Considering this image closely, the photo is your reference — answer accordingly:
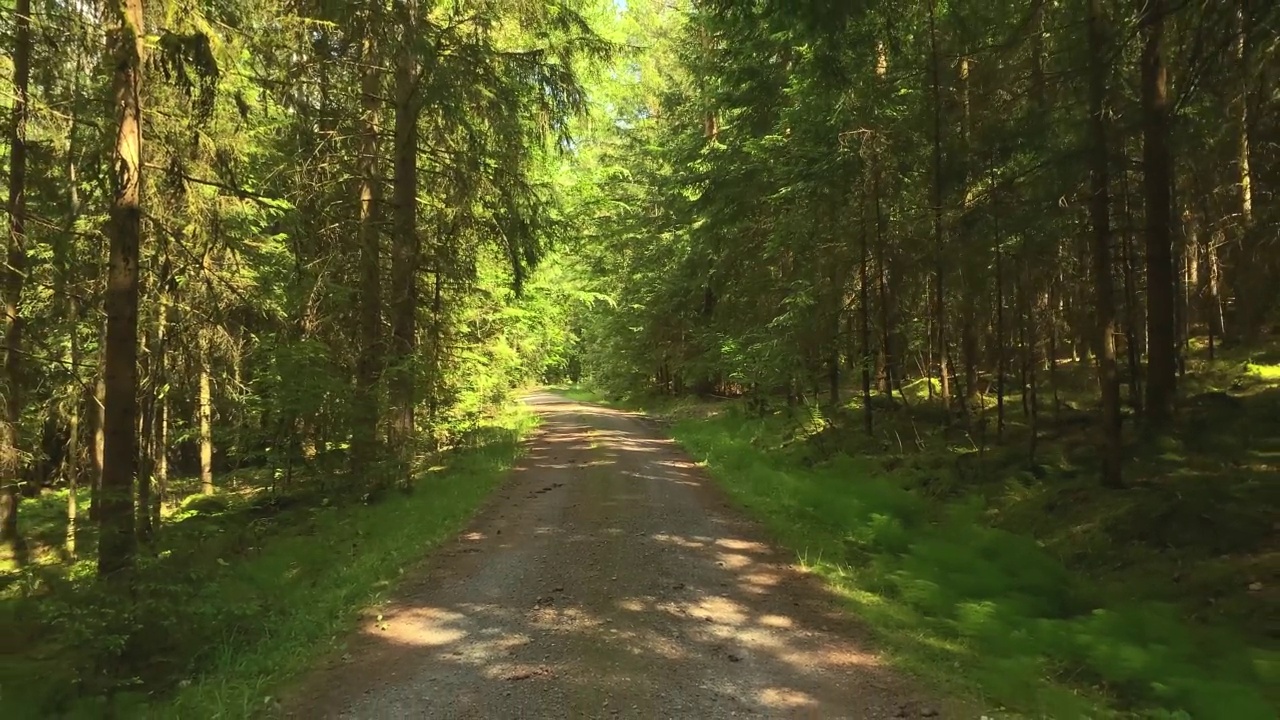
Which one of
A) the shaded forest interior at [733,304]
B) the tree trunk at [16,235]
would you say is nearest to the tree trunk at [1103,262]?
the shaded forest interior at [733,304]

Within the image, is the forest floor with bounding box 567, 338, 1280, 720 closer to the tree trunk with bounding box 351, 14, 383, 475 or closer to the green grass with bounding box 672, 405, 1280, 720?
the green grass with bounding box 672, 405, 1280, 720

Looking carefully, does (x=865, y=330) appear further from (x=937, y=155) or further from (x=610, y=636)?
(x=610, y=636)

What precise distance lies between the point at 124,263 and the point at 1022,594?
881 centimetres

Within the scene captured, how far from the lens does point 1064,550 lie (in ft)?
24.1

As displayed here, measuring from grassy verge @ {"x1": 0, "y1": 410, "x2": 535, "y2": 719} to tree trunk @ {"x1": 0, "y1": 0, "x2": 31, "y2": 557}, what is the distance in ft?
9.22

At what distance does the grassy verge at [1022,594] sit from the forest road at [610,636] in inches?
19.9

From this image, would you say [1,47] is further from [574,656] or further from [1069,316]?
[1069,316]

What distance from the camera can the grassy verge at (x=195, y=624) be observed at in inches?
190

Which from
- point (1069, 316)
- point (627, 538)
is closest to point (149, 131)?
point (627, 538)

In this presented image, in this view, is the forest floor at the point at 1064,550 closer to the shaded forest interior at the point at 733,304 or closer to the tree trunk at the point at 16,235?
the shaded forest interior at the point at 733,304

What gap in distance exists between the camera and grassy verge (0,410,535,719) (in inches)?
190

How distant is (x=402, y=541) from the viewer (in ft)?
28.7

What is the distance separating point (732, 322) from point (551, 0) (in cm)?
974

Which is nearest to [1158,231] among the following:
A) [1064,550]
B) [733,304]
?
[1064,550]
